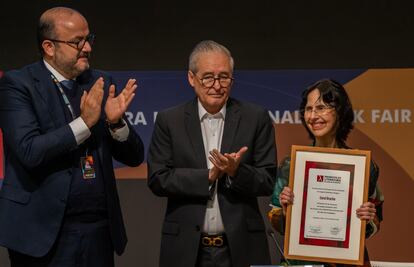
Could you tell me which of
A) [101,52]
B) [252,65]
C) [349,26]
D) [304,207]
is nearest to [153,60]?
[101,52]

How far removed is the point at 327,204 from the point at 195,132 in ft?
2.23

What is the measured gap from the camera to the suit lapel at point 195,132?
113 inches

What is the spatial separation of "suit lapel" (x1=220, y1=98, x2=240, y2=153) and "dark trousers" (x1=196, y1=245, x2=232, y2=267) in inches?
16.5

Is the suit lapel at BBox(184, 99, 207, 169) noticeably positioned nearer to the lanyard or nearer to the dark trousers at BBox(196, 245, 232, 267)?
the dark trousers at BBox(196, 245, 232, 267)

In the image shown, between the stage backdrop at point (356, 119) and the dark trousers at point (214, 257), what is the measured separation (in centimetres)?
143

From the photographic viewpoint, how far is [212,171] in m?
2.79

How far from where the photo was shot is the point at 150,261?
4.24m

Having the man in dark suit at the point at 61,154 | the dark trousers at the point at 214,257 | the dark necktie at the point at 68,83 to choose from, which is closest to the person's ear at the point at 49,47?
the man in dark suit at the point at 61,154

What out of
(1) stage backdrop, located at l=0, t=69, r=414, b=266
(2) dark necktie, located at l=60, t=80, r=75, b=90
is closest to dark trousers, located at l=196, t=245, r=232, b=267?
(2) dark necktie, located at l=60, t=80, r=75, b=90

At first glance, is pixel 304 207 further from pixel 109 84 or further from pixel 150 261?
pixel 150 261

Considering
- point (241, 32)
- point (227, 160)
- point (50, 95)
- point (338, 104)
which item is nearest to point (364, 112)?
point (241, 32)

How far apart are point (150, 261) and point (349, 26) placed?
2.01 metres

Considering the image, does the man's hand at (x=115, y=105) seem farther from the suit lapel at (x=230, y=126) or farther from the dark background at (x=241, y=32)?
the dark background at (x=241, y=32)

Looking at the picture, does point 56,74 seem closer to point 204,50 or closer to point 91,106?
point 91,106
